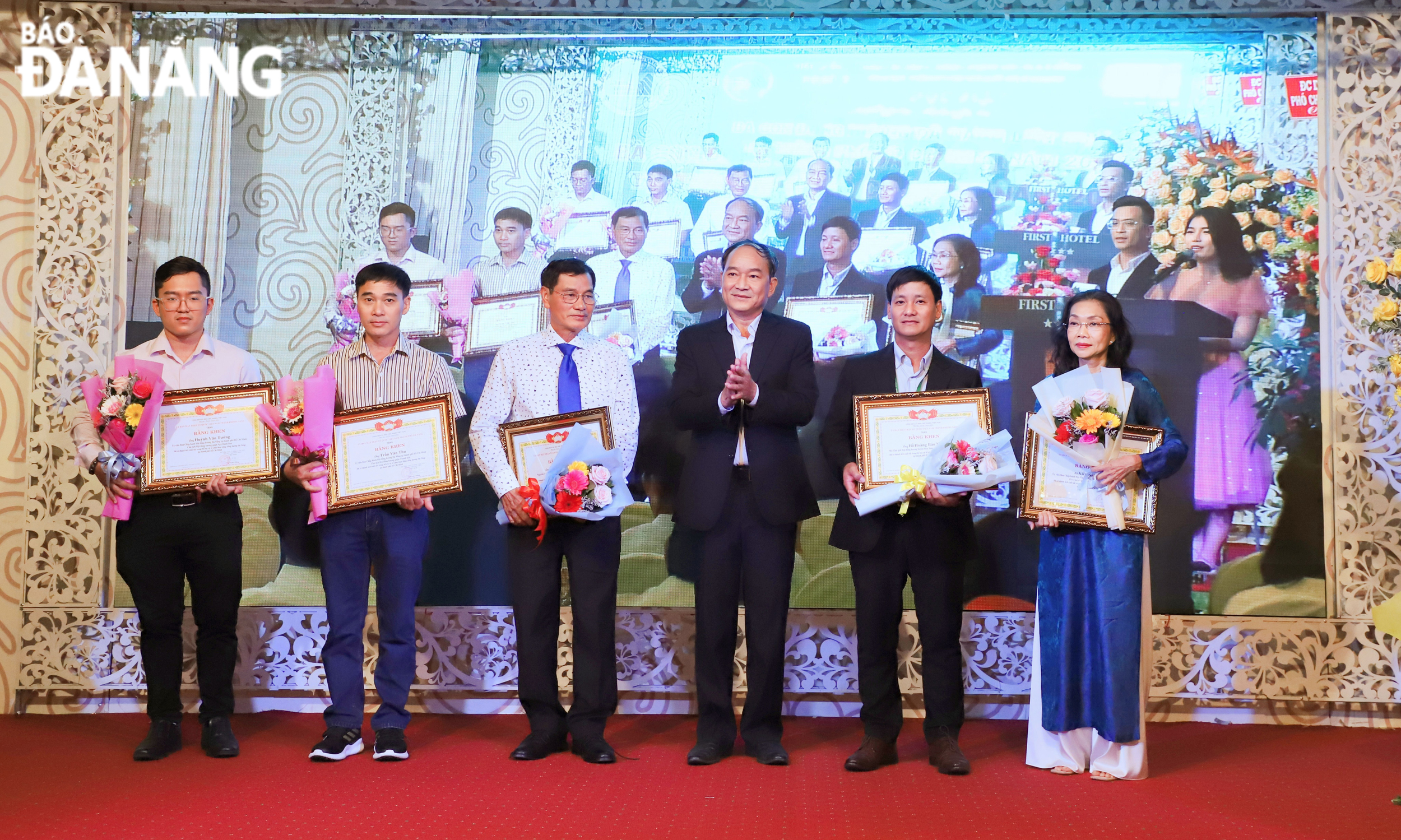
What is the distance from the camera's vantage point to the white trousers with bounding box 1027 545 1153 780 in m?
3.48

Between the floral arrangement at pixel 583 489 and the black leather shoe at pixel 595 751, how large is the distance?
2.65 ft

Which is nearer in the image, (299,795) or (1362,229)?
(299,795)

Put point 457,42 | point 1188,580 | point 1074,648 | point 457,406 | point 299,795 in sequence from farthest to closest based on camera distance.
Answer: point 457,42
point 1188,580
point 457,406
point 1074,648
point 299,795

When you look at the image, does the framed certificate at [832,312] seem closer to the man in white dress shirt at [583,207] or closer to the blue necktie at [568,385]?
the man in white dress shirt at [583,207]

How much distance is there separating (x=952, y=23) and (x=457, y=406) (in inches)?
106

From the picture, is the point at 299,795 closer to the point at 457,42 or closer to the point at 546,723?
the point at 546,723

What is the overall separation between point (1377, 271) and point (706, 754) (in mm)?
2834

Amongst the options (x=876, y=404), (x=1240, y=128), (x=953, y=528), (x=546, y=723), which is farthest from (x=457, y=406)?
(x=1240, y=128)

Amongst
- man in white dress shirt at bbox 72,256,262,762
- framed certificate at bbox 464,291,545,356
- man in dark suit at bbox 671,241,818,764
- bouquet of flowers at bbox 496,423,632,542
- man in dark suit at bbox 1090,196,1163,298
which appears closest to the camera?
bouquet of flowers at bbox 496,423,632,542

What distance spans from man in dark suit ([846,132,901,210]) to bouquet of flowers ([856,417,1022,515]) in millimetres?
1413

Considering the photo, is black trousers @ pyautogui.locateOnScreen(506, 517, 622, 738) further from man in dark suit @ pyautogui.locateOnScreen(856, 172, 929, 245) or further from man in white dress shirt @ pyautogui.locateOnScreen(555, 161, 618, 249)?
man in dark suit @ pyautogui.locateOnScreen(856, 172, 929, 245)

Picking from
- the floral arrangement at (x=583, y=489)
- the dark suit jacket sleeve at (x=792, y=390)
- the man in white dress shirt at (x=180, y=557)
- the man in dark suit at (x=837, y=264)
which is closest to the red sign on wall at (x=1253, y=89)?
the man in dark suit at (x=837, y=264)

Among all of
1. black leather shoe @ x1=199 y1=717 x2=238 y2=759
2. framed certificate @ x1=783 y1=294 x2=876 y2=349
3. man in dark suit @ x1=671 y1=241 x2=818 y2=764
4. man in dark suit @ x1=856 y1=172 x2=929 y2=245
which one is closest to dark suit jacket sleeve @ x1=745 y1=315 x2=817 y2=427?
man in dark suit @ x1=671 y1=241 x2=818 y2=764

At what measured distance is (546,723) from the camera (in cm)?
372
